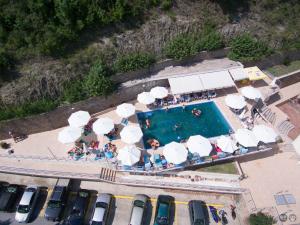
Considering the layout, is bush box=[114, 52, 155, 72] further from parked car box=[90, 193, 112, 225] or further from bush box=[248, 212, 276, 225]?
bush box=[248, 212, 276, 225]

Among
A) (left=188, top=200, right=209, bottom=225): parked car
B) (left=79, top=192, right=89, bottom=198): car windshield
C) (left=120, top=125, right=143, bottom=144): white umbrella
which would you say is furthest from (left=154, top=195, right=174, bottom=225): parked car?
(left=79, top=192, right=89, bottom=198): car windshield

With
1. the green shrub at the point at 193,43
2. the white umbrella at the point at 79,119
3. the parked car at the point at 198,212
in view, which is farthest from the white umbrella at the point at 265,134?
the white umbrella at the point at 79,119

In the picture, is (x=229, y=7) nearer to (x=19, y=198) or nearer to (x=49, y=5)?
(x=49, y=5)

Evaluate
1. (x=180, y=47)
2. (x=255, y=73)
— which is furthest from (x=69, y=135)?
(x=255, y=73)

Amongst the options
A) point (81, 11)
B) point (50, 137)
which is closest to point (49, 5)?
point (81, 11)

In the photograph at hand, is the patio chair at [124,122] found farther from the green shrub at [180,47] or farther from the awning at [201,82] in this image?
the green shrub at [180,47]

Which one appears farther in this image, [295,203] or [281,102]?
[281,102]
